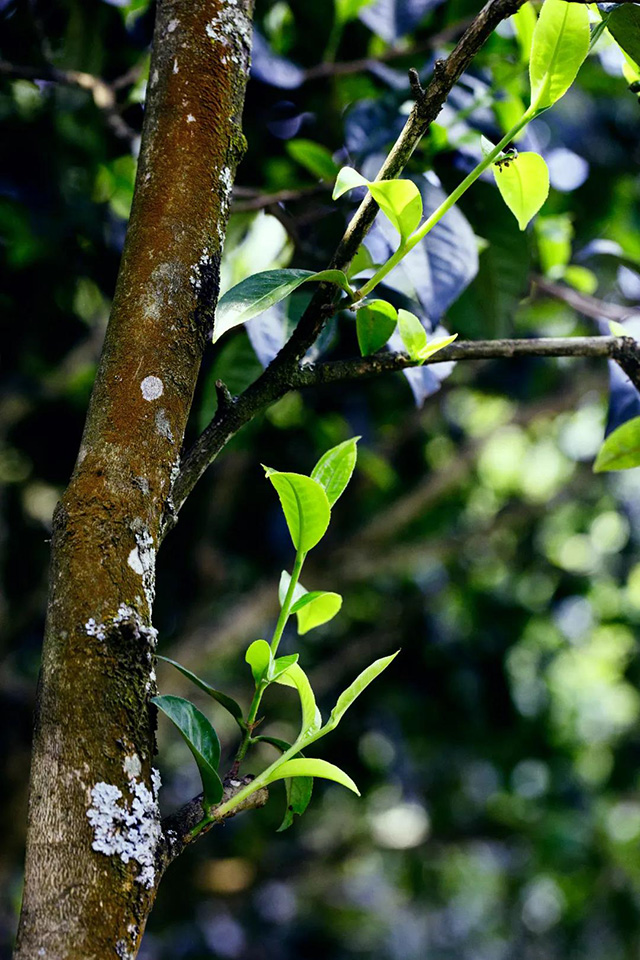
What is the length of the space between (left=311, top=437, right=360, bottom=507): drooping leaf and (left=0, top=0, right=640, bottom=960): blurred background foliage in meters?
0.15

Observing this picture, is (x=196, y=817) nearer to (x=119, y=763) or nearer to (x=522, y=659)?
(x=119, y=763)

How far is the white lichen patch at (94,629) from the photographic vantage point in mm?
354

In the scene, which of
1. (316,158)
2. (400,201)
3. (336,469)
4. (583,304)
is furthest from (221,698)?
(583,304)

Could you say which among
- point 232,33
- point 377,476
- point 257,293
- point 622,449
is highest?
point 232,33

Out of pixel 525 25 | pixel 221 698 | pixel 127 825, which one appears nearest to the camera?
pixel 127 825

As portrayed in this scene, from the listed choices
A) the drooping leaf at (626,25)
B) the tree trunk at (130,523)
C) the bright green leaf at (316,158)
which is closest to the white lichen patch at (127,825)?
the tree trunk at (130,523)

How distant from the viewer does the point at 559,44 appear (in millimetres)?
419

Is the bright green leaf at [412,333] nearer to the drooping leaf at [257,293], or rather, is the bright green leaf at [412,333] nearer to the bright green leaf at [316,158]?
the drooping leaf at [257,293]

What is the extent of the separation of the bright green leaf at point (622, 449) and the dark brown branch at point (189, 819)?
0.31m

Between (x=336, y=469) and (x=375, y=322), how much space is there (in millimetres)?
90

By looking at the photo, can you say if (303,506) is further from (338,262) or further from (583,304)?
(583,304)

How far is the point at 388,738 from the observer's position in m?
2.22

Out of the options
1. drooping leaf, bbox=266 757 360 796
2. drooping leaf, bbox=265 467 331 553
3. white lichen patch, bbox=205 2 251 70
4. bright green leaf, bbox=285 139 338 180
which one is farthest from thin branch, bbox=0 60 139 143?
drooping leaf, bbox=266 757 360 796

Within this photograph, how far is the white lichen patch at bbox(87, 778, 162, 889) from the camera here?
322 mm
